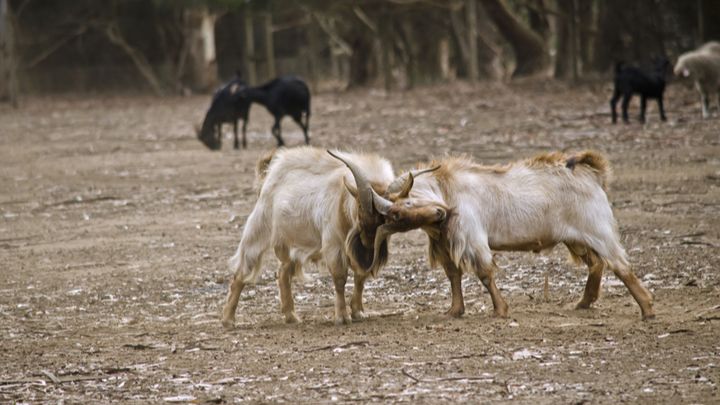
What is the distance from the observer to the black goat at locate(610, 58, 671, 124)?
19.6 meters

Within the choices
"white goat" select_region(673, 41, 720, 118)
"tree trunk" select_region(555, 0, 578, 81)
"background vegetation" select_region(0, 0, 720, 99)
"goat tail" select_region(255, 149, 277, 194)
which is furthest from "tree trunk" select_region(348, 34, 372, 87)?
"goat tail" select_region(255, 149, 277, 194)

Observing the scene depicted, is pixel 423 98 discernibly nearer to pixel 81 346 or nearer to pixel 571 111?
pixel 571 111

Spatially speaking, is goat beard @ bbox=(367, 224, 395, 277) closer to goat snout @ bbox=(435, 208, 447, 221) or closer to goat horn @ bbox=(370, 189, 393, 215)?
goat horn @ bbox=(370, 189, 393, 215)

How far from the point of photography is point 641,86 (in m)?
19.7

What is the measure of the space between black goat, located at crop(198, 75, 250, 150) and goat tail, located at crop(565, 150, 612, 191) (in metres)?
12.9

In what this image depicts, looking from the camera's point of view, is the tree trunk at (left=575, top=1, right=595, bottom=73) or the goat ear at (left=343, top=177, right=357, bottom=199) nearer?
the goat ear at (left=343, top=177, right=357, bottom=199)

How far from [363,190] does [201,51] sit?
33.8m

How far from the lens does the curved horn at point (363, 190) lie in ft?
24.0

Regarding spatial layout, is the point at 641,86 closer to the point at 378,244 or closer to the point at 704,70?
the point at 704,70

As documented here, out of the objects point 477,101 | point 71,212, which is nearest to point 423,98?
point 477,101

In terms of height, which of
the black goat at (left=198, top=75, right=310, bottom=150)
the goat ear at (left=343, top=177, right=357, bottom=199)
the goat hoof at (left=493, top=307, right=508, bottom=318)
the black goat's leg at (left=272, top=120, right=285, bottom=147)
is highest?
the goat ear at (left=343, top=177, right=357, bottom=199)

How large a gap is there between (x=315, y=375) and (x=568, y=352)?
1370 millimetres

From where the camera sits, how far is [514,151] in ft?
55.7

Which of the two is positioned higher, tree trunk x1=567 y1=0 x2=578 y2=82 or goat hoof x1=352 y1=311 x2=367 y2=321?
tree trunk x1=567 y1=0 x2=578 y2=82
